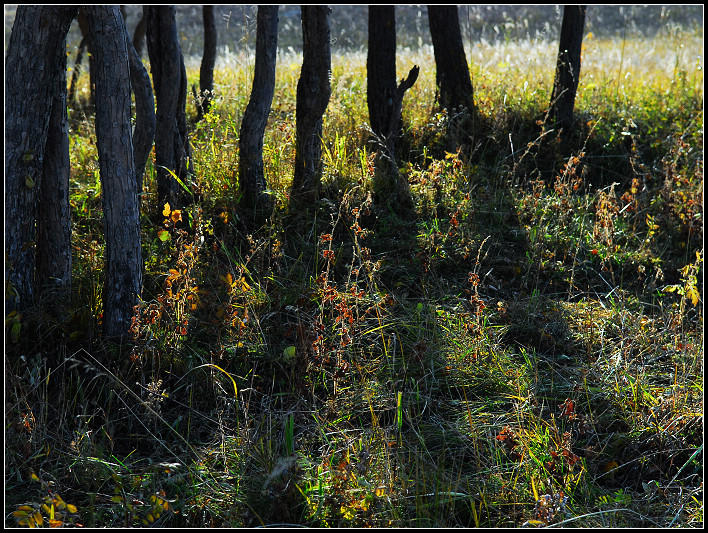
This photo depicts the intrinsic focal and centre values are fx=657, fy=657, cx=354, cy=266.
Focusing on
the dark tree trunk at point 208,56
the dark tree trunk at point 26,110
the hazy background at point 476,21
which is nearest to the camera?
the dark tree trunk at point 26,110

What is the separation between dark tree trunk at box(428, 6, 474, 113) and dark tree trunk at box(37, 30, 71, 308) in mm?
4455

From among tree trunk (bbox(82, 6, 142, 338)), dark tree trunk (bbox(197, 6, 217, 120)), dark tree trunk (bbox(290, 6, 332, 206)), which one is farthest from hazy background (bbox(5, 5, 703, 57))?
tree trunk (bbox(82, 6, 142, 338))

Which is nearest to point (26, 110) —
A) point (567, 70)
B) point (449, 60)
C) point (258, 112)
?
point (258, 112)

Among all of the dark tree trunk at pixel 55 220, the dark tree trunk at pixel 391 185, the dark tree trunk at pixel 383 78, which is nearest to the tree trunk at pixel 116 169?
the dark tree trunk at pixel 55 220

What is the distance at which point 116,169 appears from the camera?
3.68 metres

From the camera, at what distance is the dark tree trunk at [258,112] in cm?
512

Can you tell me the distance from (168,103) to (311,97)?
1207mm

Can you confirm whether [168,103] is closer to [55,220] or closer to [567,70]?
[55,220]

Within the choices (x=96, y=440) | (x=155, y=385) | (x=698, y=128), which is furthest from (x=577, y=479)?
(x=698, y=128)

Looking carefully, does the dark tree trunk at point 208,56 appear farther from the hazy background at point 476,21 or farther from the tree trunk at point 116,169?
the hazy background at point 476,21

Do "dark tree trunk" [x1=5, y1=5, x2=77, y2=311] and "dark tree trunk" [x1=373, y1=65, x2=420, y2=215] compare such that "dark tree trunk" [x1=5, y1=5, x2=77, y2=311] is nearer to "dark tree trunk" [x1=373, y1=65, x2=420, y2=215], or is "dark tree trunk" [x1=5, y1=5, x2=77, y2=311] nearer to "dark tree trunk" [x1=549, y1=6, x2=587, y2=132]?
"dark tree trunk" [x1=373, y1=65, x2=420, y2=215]

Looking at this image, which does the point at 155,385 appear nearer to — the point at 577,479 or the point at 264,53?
the point at 577,479

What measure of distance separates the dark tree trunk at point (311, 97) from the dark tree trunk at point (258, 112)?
1.05 ft

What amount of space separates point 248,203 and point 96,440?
246 cm
